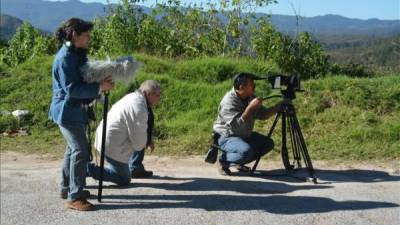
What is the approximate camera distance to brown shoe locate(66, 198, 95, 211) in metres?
5.56

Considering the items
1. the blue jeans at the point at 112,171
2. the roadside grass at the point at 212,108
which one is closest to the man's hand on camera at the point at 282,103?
the roadside grass at the point at 212,108

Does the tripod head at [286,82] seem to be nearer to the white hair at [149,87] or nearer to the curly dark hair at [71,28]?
→ the white hair at [149,87]

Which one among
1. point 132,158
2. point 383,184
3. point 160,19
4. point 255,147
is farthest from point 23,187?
point 160,19

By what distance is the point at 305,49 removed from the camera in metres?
12.7

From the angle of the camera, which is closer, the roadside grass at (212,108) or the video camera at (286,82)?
the video camera at (286,82)

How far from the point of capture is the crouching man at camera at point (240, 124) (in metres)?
6.71

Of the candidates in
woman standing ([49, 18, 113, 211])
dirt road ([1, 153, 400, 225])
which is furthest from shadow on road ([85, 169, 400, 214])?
woman standing ([49, 18, 113, 211])

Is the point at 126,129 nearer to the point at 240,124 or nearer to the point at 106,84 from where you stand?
the point at 106,84

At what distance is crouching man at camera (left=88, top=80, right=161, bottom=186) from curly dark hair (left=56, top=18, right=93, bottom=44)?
99 centimetres

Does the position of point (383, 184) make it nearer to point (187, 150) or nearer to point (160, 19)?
point (187, 150)

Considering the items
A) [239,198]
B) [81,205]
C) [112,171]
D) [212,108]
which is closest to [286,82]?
[239,198]

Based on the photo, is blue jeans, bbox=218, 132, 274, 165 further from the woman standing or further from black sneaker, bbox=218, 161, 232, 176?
the woman standing

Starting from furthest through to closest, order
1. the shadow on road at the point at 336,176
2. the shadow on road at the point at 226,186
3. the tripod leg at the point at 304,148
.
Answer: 1. the shadow on road at the point at 336,176
2. the tripod leg at the point at 304,148
3. the shadow on road at the point at 226,186

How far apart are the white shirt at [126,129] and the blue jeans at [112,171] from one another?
78 mm
